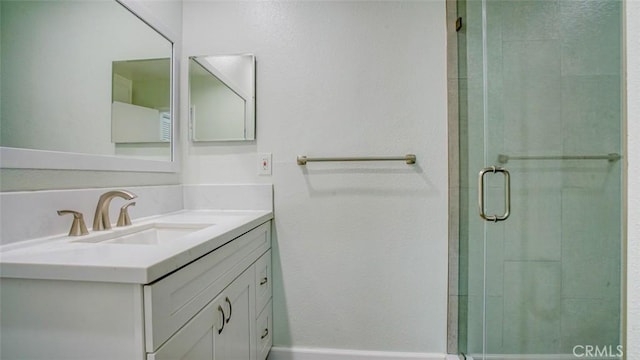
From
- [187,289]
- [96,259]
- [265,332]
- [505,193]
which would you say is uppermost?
[505,193]

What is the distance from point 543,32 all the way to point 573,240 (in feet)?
2.25

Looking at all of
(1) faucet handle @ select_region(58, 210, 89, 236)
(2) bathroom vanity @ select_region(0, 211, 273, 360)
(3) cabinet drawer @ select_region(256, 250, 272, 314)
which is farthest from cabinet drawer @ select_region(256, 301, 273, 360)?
(1) faucet handle @ select_region(58, 210, 89, 236)

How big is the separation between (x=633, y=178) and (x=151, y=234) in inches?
54.4

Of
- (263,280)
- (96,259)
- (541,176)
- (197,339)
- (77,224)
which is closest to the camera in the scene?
(96,259)

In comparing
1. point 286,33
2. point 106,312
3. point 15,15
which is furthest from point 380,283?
point 15,15

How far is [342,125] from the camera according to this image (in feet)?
4.74

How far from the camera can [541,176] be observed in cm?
97

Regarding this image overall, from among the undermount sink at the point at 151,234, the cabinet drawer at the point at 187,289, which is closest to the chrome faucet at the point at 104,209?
the undermount sink at the point at 151,234

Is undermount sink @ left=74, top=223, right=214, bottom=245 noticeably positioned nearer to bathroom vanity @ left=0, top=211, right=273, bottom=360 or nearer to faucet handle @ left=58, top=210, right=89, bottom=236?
faucet handle @ left=58, top=210, right=89, bottom=236

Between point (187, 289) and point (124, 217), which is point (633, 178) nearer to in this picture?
point (187, 289)

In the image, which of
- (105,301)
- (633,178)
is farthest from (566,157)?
(105,301)

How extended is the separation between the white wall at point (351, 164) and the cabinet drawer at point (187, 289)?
503 mm

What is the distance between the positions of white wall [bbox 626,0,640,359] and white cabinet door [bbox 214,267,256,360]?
3.10 ft

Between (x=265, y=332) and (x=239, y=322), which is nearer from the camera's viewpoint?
(x=239, y=322)
